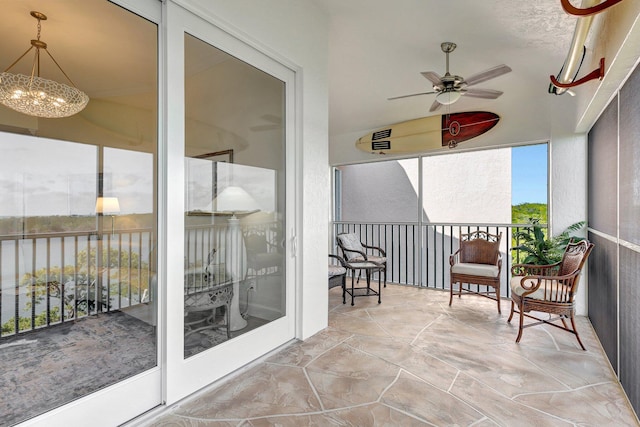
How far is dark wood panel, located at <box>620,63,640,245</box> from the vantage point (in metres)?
1.79

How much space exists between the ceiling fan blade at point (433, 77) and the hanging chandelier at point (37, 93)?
281 centimetres

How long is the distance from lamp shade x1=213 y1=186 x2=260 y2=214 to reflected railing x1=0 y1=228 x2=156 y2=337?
1.64ft

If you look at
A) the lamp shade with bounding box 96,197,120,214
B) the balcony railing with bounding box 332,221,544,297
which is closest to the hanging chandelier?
the lamp shade with bounding box 96,197,120,214

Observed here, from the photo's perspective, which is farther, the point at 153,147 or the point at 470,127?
the point at 470,127

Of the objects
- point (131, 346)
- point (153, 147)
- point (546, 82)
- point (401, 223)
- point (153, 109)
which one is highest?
point (546, 82)

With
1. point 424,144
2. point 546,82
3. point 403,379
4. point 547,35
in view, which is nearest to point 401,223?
point 424,144

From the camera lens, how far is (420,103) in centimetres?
476

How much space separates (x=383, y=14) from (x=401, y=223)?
3492 millimetres

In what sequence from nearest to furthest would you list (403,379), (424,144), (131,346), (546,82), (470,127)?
(131,346)
(403,379)
(546,82)
(470,127)
(424,144)

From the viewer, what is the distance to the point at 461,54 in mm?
3484

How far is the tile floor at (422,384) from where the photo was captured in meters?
1.81

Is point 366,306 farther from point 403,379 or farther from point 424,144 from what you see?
point 424,144

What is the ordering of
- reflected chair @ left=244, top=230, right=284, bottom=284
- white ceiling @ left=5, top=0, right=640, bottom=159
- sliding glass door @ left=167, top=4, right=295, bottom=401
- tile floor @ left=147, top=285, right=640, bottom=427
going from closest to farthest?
white ceiling @ left=5, top=0, right=640, bottom=159 < tile floor @ left=147, top=285, right=640, bottom=427 < sliding glass door @ left=167, top=4, right=295, bottom=401 < reflected chair @ left=244, top=230, right=284, bottom=284

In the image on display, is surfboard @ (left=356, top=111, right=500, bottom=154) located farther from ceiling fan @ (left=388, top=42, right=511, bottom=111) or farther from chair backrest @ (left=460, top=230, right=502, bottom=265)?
chair backrest @ (left=460, top=230, right=502, bottom=265)
